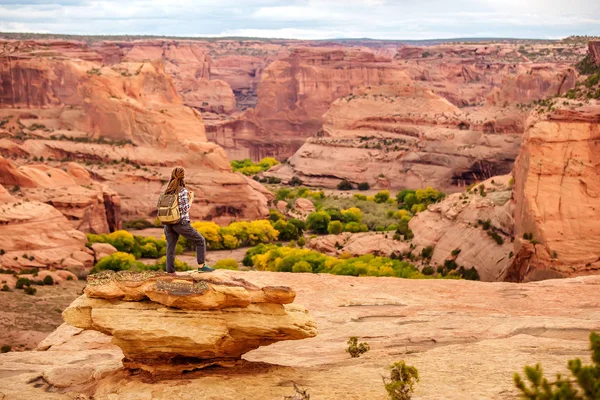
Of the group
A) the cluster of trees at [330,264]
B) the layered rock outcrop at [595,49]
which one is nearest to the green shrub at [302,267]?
the cluster of trees at [330,264]

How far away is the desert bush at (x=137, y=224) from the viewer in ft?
221

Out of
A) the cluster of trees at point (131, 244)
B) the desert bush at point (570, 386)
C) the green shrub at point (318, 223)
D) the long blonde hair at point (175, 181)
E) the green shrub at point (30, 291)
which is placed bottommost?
the green shrub at point (318, 223)

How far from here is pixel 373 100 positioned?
10950 centimetres

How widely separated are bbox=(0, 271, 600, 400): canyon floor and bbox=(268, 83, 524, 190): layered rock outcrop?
59.7 metres

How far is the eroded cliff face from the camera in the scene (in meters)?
39.3

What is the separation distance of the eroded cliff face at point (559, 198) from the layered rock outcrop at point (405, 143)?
41.8 m

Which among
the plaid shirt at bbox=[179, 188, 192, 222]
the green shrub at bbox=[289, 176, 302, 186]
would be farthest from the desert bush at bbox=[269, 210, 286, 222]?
the plaid shirt at bbox=[179, 188, 192, 222]

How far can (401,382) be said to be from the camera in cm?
1544

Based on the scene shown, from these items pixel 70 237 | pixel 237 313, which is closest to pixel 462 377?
pixel 237 313

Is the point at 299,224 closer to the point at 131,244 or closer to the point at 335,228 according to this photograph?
the point at 335,228

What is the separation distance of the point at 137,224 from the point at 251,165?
45.7m

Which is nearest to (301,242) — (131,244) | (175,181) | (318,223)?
(318,223)

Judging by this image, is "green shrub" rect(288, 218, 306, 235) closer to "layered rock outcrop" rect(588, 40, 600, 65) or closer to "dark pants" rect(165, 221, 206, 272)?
"layered rock outcrop" rect(588, 40, 600, 65)

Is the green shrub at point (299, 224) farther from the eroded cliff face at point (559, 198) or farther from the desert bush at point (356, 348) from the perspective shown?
the desert bush at point (356, 348)
